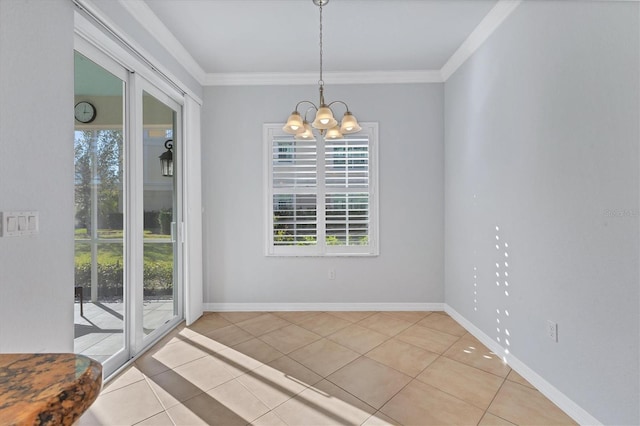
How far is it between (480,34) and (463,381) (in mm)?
2865

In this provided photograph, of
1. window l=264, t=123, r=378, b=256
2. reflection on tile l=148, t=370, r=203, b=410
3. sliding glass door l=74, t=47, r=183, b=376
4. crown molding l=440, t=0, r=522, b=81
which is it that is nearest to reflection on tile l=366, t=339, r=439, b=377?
window l=264, t=123, r=378, b=256

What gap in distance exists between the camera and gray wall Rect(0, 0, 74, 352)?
134cm

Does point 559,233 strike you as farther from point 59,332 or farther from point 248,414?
point 59,332

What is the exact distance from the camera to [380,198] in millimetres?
3498

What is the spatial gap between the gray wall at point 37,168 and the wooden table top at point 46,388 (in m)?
1.15

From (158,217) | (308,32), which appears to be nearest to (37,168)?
(158,217)

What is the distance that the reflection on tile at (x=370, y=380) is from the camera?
1.95m

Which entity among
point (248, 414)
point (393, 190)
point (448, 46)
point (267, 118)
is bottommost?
point (248, 414)

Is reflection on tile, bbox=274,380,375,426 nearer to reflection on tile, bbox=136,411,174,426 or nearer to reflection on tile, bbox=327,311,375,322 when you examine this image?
reflection on tile, bbox=136,411,174,426

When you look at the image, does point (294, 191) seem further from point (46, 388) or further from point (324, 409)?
point (46, 388)

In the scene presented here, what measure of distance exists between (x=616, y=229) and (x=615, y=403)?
90 centimetres

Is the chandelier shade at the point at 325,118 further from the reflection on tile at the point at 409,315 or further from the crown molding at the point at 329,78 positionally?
the reflection on tile at the point at 409,315

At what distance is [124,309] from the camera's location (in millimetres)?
2367

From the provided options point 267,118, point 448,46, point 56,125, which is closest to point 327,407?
point 56,125
